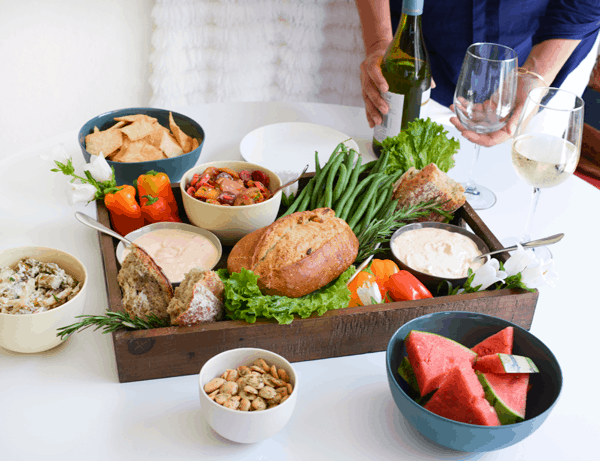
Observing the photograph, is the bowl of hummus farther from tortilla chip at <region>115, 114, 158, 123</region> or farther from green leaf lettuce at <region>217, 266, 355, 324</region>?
tortilla chip at <region>115, 114, 158, 123</region>

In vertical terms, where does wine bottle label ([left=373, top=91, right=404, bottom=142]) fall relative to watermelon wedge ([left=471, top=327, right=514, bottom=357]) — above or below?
above

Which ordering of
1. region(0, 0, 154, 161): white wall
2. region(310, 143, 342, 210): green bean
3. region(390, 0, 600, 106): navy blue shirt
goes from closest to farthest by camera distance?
region(310, 143, 342, 210): green bean → region(390, 0, 600, 106): navy blue shirt → region(0, 0, 154, 161): white wall

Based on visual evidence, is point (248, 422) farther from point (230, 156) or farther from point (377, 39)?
point (377, 39)

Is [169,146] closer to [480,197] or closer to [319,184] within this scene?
[319,184]

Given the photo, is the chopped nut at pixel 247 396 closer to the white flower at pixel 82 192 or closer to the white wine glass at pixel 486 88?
the white flower at pixel 82 192

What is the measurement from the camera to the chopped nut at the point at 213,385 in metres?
0.88

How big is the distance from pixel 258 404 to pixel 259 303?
0.70 feet

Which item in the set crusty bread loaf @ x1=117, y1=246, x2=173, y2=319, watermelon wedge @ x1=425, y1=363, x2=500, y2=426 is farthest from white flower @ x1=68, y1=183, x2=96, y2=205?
watermelon wedge @ x1=425, y1=363, x2=500, y2=426

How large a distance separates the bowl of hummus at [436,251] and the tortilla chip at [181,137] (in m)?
0.72

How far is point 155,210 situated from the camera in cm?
138

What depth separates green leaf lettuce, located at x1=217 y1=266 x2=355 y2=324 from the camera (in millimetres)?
1021

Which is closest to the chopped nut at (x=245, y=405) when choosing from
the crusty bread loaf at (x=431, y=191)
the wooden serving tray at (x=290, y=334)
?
the wooden serving tray at (x=290, y=334)

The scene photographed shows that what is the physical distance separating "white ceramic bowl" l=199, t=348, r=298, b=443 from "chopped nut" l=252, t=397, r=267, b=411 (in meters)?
0.02

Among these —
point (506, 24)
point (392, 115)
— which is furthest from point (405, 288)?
point (506, 24)
